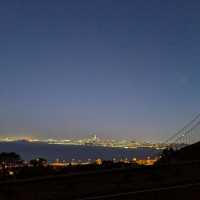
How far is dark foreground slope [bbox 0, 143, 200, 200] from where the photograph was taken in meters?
8.15

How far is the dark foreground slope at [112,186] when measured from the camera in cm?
815

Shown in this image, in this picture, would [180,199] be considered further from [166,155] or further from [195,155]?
[166,155]

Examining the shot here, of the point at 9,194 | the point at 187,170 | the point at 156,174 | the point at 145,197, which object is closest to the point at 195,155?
the point at 187,170

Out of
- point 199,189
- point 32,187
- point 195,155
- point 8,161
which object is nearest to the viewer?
point 32,187

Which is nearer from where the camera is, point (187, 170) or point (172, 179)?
point (172, 179)

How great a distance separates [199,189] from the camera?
30.5 feet

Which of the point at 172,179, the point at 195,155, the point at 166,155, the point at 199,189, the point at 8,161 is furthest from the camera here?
the point at 8,161

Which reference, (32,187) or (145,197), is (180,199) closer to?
(145,197)

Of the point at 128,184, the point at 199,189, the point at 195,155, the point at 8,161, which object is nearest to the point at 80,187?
the point at 128,184

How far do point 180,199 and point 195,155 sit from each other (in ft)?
44.1

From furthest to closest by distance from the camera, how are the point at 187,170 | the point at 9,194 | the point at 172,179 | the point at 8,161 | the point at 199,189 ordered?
the point at 8,161 → the point at 187,170 → the point at 172,179 → the point at 199,189 → the point at 9,194

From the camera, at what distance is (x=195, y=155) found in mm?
22219

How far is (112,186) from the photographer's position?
32.2ft

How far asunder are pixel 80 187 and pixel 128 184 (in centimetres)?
103
